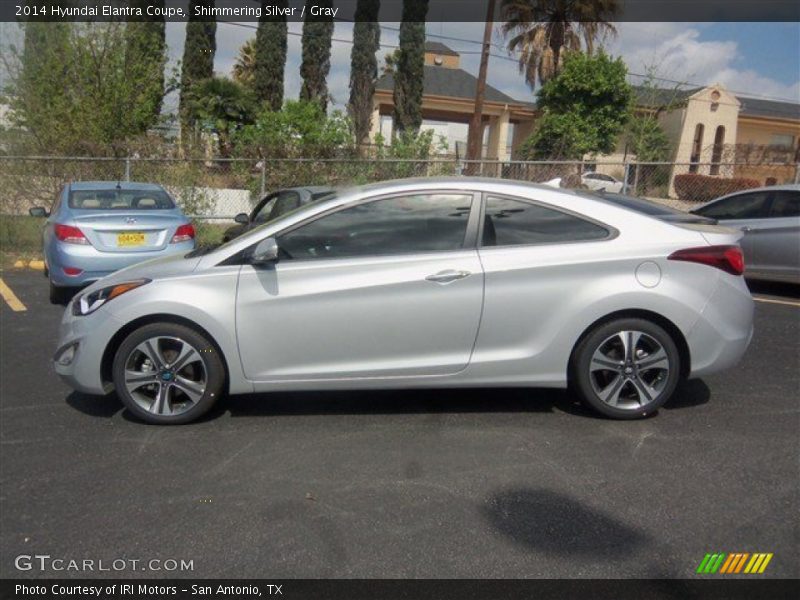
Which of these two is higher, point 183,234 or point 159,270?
point 159,270

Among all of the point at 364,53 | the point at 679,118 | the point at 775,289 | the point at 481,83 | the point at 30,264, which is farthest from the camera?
the point at 679,118

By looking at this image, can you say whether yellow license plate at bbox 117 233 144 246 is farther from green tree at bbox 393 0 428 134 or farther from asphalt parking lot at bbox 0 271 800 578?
green tree at bbox 393 0 428 134

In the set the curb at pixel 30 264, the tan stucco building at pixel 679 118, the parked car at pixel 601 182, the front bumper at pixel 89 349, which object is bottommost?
the curb at pixel 30 264

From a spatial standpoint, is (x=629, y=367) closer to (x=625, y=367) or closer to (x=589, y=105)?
(x=625, y=367)

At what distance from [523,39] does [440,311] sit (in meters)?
30.8

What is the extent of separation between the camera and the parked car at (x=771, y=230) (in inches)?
365

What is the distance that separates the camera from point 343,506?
3674 millimetres

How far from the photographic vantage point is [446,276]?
4.57 meters

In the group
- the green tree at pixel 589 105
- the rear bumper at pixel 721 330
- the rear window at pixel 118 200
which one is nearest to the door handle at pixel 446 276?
the rear bumper at pixel 721 330

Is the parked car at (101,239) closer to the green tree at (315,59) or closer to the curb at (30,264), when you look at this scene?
the curb at (30,264)

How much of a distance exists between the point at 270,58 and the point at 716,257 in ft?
93.3

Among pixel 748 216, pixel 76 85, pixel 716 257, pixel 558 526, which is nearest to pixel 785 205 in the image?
pixel 748 216

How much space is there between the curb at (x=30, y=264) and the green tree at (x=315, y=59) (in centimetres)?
2045
